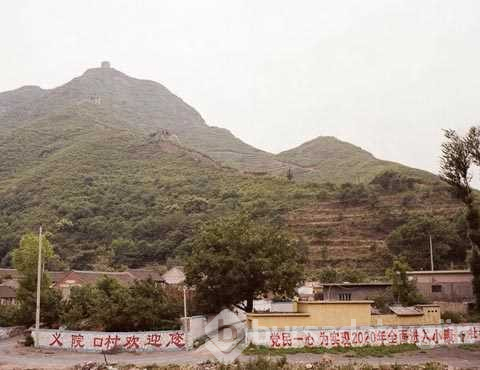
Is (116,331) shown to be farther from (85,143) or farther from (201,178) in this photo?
(85,143)

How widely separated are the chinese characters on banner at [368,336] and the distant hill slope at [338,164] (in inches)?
3399

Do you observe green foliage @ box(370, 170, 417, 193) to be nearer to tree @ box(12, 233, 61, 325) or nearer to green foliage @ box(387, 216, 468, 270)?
green foliage @ box(387, 216, 468, 270)

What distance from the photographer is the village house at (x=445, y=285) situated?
40.2 metres

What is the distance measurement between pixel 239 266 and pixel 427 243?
35.9 meters

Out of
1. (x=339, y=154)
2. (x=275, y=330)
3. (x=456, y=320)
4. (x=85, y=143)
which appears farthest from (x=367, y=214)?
(x=339, y=154)

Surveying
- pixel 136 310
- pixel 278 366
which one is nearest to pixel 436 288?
pixel 278 366

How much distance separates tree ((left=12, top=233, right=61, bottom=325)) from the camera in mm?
36500

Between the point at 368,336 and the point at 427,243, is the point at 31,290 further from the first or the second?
the point at 427,243

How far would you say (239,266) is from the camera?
33125mm

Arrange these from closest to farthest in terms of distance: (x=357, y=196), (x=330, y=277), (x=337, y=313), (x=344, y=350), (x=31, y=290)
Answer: (x=344, y=350)
(x=337, y=313)
(x=31, y=290)
(x=330, y=277)
(x=357, y=196)

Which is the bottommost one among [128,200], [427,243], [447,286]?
[447,286]

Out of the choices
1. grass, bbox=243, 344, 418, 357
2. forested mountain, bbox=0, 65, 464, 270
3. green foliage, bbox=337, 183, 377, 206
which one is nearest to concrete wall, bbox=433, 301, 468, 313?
grass, bbox=243, 344, 418, 357

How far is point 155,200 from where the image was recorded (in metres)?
103

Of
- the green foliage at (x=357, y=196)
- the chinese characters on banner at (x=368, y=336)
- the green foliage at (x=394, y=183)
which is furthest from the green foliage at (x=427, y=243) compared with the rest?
the chinese characters on banner at (x=368, y=336)
